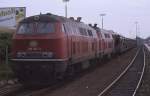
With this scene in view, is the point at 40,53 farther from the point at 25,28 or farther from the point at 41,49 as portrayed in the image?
the point at 25,28

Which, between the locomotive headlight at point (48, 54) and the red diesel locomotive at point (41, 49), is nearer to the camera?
the red diesel locomotive at point (41, 49)

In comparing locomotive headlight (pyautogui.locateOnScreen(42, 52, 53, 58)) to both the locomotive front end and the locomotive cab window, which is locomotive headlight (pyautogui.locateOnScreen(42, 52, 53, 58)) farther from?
the locomotive cab window

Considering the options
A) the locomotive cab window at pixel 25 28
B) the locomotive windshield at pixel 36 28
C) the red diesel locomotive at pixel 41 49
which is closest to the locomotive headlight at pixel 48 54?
the red diesel locomotive at pixel 41 49

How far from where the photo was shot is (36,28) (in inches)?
816

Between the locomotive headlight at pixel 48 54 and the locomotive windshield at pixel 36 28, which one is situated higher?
the locomotive windshield at pixel 36 28

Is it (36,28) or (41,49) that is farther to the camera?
(36,28)

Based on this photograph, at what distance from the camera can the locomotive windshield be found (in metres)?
20.6

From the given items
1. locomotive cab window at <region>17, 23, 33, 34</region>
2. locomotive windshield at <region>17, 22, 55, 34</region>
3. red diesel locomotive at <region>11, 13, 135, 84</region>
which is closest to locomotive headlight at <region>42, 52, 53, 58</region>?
red diesel locomotive at <region>11, 13, 135, 84</region>

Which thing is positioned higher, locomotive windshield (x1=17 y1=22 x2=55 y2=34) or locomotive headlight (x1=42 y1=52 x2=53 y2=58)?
locomotive windshield (x1=17 y1=22 x2=55 y2=34)

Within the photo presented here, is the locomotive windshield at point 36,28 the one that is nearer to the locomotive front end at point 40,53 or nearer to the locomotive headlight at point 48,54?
the locomotive front end at point 40,53

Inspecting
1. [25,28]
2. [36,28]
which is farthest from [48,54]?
[25,28]

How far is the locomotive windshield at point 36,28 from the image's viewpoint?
20.6 meters

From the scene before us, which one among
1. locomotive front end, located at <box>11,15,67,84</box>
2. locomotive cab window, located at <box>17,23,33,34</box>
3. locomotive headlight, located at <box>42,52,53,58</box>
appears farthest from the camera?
locomotive cab window, located at <box>17,23,33,34</box>

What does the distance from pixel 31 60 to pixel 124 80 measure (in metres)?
6.38
